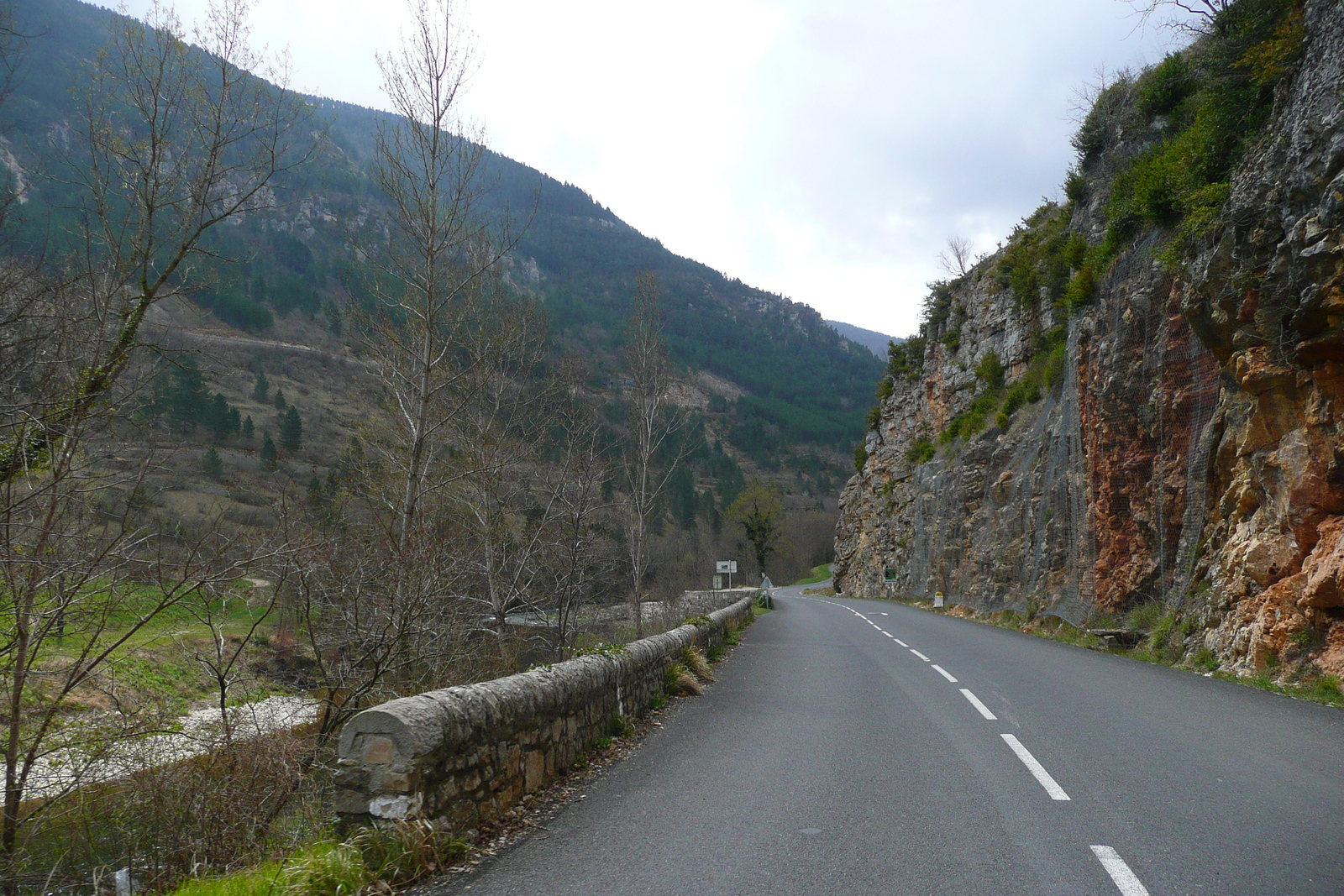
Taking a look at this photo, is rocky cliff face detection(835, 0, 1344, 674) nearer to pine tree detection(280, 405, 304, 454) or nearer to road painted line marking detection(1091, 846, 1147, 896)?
road painted line marking detection(1091, 846, 1147, 896)

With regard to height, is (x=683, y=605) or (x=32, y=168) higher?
(x=32, y=168)

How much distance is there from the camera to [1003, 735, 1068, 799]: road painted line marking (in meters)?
5.61

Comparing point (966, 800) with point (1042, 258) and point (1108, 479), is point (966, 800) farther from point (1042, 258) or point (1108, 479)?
point (1042, 258)

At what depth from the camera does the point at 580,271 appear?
131 meters

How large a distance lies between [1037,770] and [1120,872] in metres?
2.28

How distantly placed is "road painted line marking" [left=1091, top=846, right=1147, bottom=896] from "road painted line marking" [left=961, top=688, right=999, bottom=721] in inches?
166

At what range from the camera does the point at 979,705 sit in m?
9.30

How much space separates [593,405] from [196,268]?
11.3 metres

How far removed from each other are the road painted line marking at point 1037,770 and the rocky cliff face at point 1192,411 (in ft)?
19.3

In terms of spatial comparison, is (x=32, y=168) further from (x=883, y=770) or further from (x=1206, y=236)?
(x=1206, y=236)

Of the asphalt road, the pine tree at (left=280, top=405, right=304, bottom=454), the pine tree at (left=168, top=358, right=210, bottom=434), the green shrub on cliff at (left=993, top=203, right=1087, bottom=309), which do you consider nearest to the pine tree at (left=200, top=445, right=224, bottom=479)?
the pine tree at (left=168, top=358, right=210, bottom=434)

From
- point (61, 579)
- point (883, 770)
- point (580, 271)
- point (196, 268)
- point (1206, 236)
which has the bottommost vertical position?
point (883, 770)

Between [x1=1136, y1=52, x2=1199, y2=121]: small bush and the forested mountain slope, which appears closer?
the forested mountain slope

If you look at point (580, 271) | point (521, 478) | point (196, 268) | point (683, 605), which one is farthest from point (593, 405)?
point (580, 271)
